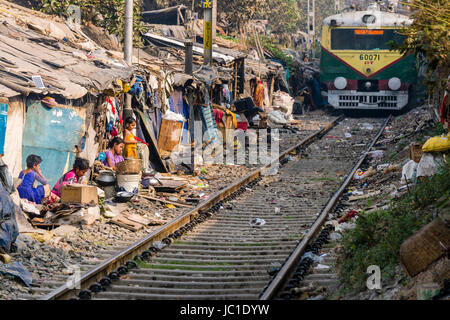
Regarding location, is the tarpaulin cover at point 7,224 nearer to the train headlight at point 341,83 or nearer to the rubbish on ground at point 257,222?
the rubbish on ground at point 257,222

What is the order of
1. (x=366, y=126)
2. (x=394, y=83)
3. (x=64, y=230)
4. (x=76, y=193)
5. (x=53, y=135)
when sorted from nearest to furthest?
(x=64, y=230) < (x=76, y=193) < (x=53, y=135) < (x=394, y=83) < (x=366, y=126)

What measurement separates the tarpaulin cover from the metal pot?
3434 millimetres

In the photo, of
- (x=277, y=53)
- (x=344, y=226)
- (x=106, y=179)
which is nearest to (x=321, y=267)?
(x=344, y=226)

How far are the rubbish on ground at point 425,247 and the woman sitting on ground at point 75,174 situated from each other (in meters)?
6.22

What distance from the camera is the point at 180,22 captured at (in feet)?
95.9

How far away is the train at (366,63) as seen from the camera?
24562mm

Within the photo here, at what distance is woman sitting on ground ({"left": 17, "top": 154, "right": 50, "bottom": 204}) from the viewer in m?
9.70

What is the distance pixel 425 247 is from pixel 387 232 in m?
1.26

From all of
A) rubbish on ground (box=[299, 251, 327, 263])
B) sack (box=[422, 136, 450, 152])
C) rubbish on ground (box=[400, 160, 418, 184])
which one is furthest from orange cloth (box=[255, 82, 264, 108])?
rubbish on ground (box=[299, 251, 327, 263])

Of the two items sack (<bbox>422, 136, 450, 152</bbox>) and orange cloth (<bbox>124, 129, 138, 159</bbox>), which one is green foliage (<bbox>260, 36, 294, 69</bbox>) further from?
sack (<bbox>422, 136, 450, 152</bbox>)

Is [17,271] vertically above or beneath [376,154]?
beneath

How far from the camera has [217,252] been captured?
8.16 meters

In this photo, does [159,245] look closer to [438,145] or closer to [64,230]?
[64,230]
